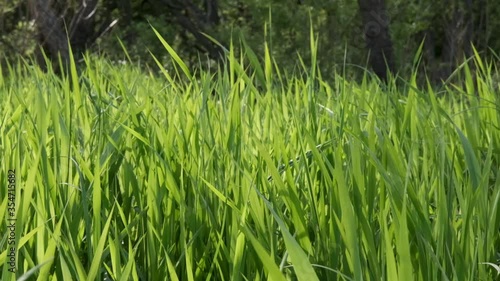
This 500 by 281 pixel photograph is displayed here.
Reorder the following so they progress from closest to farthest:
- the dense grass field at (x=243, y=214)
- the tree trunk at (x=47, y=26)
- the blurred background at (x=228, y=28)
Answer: the dense grass field at (x=243, y=214) < the tree trunk at (x=47, y=26) < the blurred background at (x=228, y=28)

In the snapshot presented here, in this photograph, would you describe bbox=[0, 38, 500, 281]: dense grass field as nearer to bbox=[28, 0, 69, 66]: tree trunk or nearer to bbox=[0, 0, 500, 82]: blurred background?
bbox=[0, 0, 500, 82]: blurred background

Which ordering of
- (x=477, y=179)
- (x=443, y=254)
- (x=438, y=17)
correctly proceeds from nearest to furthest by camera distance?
(x=443, y=254) < (x=477, y=179) < (x=438, y=17)

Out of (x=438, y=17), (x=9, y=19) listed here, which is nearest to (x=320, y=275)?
(x=9, y=19)

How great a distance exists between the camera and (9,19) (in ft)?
28.7

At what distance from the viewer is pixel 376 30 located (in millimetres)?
6816

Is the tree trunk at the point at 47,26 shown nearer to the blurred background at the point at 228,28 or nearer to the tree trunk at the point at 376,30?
the blurred background at the point at 228,28

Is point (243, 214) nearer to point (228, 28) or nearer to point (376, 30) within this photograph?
point (376, 30)

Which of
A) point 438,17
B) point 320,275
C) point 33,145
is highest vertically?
point 33,145

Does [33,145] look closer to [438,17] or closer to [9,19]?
[9,19]

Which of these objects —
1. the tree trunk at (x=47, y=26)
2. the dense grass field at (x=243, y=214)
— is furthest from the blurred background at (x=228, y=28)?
the dense grass field at (x=243, y=214)

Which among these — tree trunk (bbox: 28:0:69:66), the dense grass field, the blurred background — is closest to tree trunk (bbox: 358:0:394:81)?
the blurred background

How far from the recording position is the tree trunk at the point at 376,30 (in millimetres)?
6664

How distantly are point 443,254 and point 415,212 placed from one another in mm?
70

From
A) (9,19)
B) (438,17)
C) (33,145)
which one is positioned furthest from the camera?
(438,17)
